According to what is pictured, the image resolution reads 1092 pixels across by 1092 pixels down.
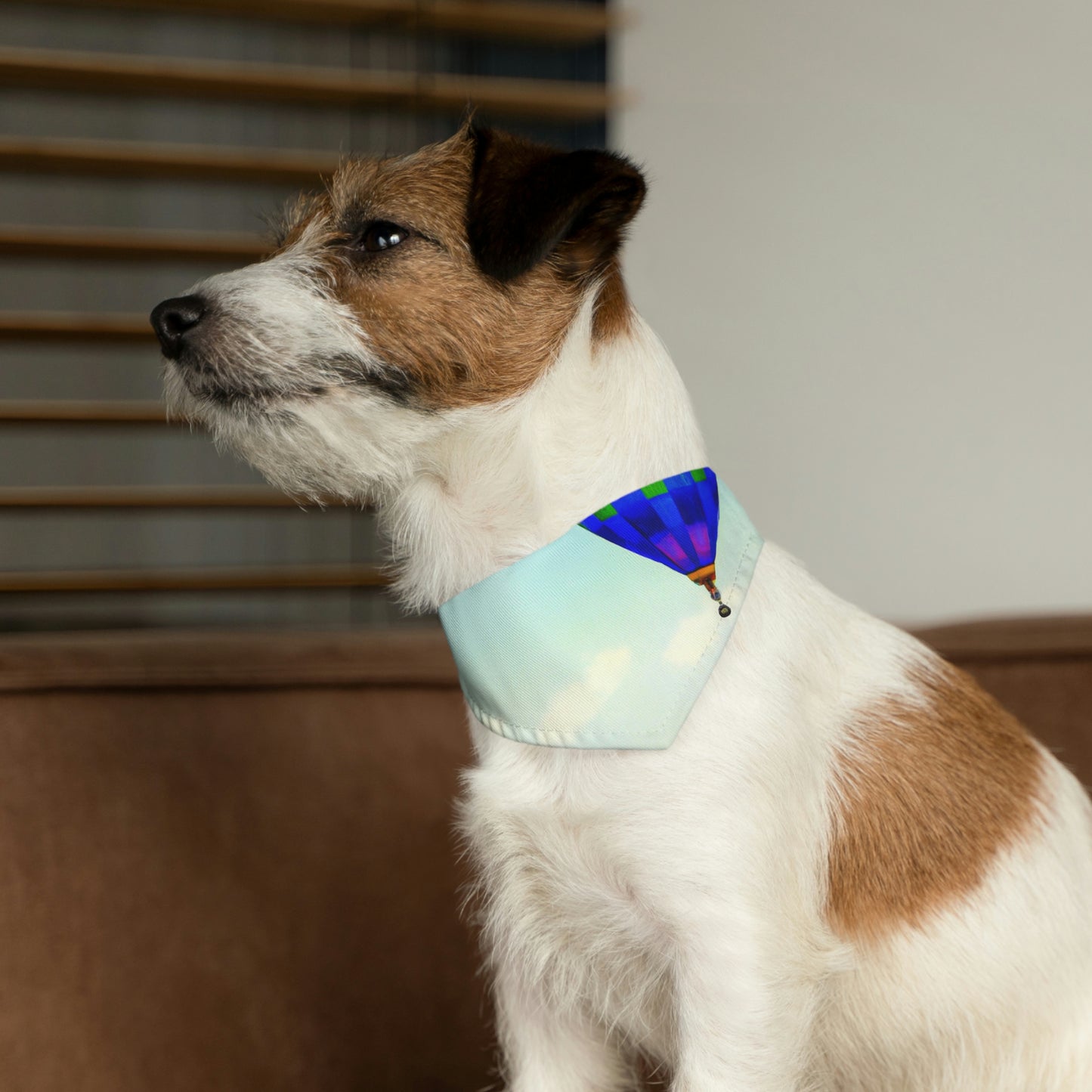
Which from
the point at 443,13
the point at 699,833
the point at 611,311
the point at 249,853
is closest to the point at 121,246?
the point at 443,13

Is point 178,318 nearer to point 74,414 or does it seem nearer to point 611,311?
point 611,311

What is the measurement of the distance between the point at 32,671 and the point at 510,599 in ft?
2.39

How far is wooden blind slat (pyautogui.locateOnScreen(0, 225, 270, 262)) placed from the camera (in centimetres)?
342

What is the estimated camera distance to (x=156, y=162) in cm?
343

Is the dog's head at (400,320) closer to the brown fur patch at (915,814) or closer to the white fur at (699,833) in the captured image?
the white fur at (699,833)

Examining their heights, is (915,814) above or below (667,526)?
below

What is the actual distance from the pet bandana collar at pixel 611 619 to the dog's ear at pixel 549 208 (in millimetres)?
226

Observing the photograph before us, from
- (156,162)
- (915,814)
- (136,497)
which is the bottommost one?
(915,814)

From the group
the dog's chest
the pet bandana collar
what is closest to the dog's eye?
the pet bandana collar

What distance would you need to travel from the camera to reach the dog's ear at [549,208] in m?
0.99

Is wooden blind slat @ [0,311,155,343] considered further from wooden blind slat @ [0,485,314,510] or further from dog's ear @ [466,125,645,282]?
dog's ear @ [466,125,645,282]

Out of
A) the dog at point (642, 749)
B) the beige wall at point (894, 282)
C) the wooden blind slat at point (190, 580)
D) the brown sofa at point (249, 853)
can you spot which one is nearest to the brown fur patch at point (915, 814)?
the dog at point (642, 749)

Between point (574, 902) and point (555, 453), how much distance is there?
399 mm

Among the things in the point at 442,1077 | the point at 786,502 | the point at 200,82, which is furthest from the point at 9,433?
the point at 442,1077
